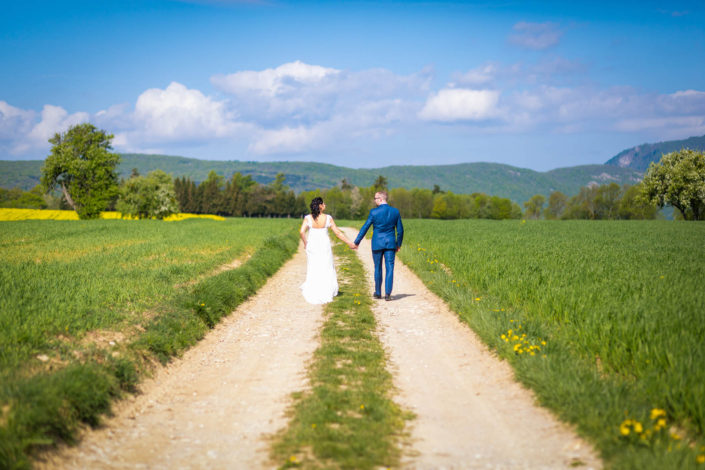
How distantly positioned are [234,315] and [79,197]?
6399 centimetres

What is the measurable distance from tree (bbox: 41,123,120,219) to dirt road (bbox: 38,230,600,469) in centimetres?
6447

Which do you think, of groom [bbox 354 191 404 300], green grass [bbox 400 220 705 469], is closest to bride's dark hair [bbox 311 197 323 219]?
groom [bbox 354 191 404 300]

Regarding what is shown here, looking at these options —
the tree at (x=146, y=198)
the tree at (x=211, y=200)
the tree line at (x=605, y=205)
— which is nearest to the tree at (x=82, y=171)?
the tree at (x=146, y=198)

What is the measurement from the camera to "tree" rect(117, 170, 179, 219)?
7519 cm

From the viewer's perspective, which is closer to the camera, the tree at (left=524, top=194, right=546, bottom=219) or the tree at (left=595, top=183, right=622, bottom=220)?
the tree at (left=595, top=183, right=622, bottom=220)

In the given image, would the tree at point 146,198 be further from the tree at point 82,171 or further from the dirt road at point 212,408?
the dirt road at point 212,408

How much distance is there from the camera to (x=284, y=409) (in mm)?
5148

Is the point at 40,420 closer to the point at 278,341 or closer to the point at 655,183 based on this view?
the point at 278,341

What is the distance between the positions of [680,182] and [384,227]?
213ft

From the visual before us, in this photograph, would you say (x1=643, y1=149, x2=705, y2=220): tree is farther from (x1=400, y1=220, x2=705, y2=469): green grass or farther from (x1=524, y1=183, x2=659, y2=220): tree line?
(x1=400, y1=220, x2=705, y2=469): green grass

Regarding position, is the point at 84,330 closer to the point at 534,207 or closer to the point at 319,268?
the point at 319,268

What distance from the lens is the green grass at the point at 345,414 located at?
13.4 ft

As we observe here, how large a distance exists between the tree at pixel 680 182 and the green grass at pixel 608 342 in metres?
58.5

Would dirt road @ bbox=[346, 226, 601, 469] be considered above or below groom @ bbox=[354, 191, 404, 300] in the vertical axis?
below
